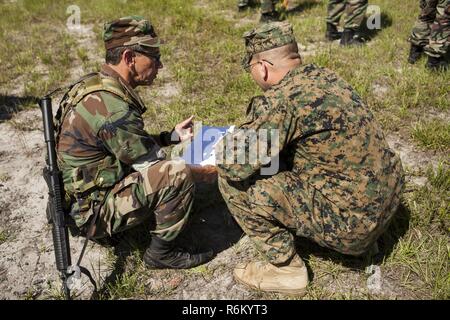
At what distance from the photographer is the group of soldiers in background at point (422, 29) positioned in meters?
4.80

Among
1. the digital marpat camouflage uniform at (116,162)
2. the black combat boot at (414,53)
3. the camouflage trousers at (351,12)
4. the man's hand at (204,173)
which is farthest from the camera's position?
the camouflage trousers at (351,12)

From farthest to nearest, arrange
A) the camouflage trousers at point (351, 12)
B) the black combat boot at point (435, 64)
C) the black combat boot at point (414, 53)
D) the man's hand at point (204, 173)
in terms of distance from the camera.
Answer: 1. the camouflage trousers at point (351, 12)
2. the black combat boot at point (414, 53)
3. the black combat boot at point (435, 64)
4. the man's hand at point (204, 173)

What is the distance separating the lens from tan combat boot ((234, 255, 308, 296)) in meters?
2.52

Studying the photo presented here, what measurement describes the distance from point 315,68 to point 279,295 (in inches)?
54.5

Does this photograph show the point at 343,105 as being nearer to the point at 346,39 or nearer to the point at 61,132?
the point at 61,132

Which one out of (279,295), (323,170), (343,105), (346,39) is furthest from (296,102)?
(346,39)

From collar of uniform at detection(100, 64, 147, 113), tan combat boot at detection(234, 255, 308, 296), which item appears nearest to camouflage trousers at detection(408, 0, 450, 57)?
tan combat boot at detection(234, 255, 308, 296)

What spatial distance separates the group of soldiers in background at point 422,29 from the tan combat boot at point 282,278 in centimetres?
353

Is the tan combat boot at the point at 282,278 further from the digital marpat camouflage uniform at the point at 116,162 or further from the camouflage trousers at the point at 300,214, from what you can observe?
the digital marpat camouflage uniform at the point at 116,162

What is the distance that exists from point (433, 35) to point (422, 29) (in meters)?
0.33

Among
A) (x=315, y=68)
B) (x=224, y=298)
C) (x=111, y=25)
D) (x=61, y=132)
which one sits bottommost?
(x=224, y=298)

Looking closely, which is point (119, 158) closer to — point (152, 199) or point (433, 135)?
point (152, 199)

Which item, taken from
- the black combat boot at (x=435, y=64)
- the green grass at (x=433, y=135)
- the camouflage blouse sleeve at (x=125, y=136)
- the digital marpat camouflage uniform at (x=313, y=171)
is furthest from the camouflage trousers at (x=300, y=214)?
the black combat boot at (x=435, y=64)

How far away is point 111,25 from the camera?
2490mm
